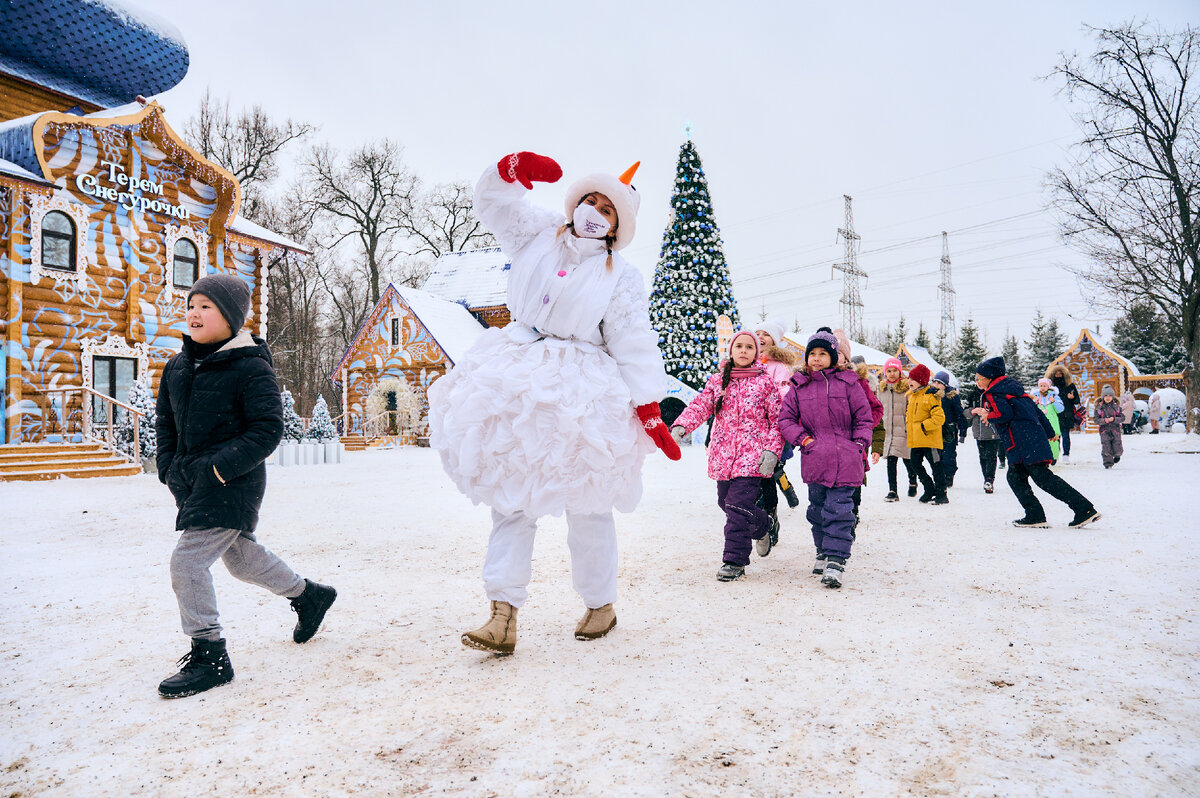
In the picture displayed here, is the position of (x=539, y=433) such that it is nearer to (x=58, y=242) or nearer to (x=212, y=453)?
(x=212, y=453)

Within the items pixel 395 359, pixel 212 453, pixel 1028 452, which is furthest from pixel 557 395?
pixel 395 359

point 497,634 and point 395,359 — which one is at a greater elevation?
point 395,359

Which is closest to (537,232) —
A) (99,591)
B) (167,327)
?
(99,591)

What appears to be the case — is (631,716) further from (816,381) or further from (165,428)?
(816,381)

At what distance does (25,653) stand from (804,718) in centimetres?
348

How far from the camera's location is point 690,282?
71.9ft

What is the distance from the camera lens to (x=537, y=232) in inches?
142

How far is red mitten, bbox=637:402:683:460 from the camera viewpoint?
3373mm

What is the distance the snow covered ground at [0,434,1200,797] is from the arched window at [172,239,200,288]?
519 inches

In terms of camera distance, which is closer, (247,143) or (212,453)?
(212,453)

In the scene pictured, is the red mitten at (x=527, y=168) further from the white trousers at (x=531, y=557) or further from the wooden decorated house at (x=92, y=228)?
the wooden decorated house at (x=92, y=228)

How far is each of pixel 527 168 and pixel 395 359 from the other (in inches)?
948

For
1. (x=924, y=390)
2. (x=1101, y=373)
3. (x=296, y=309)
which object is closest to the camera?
(x=924, y=390)

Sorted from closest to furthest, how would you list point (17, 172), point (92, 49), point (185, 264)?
1. point (17, 172)
2. point (92, 49)
3. point (185, 264)
